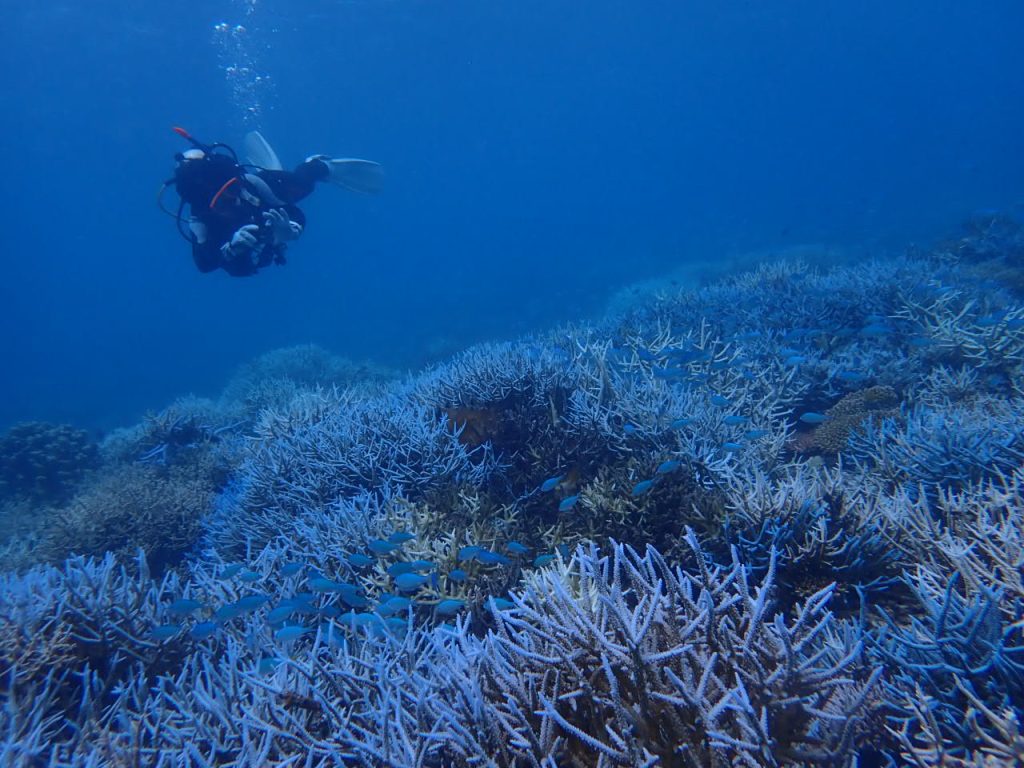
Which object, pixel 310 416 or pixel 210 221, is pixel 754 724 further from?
pixel 210 221

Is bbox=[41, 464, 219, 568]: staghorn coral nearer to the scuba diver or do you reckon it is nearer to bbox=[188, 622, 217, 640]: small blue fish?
the scuba diver

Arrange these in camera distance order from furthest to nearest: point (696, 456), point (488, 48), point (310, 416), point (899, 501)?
point (488, 48) → point (310, 416) → point (696, 456) → point (899, 501)

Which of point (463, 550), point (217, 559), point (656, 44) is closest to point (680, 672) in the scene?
point (463, 550)

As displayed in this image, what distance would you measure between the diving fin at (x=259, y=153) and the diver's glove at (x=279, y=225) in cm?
357

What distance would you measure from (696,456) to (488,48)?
228 feet

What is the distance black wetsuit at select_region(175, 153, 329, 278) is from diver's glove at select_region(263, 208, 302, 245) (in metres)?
0.09

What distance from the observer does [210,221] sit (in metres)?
7.39

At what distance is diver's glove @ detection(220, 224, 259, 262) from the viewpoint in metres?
6.55

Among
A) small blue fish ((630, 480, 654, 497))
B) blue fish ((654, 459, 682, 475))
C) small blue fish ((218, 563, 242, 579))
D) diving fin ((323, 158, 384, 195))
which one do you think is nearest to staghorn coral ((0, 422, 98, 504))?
diving fin ((323, 158, 384, 195))

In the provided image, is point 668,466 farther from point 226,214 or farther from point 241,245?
point 226,214

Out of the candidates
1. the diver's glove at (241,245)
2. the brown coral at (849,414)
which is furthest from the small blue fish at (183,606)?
the brown coral at (849,414)

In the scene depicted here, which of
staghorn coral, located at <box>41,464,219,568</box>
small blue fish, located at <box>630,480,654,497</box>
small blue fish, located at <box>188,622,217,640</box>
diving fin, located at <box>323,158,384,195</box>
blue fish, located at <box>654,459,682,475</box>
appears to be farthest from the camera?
diving fin, located at <box>323,158,384,195</box>

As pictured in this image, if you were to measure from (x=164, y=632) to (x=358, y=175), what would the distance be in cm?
1052

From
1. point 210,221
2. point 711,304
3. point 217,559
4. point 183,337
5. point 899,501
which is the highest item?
point 183,337
